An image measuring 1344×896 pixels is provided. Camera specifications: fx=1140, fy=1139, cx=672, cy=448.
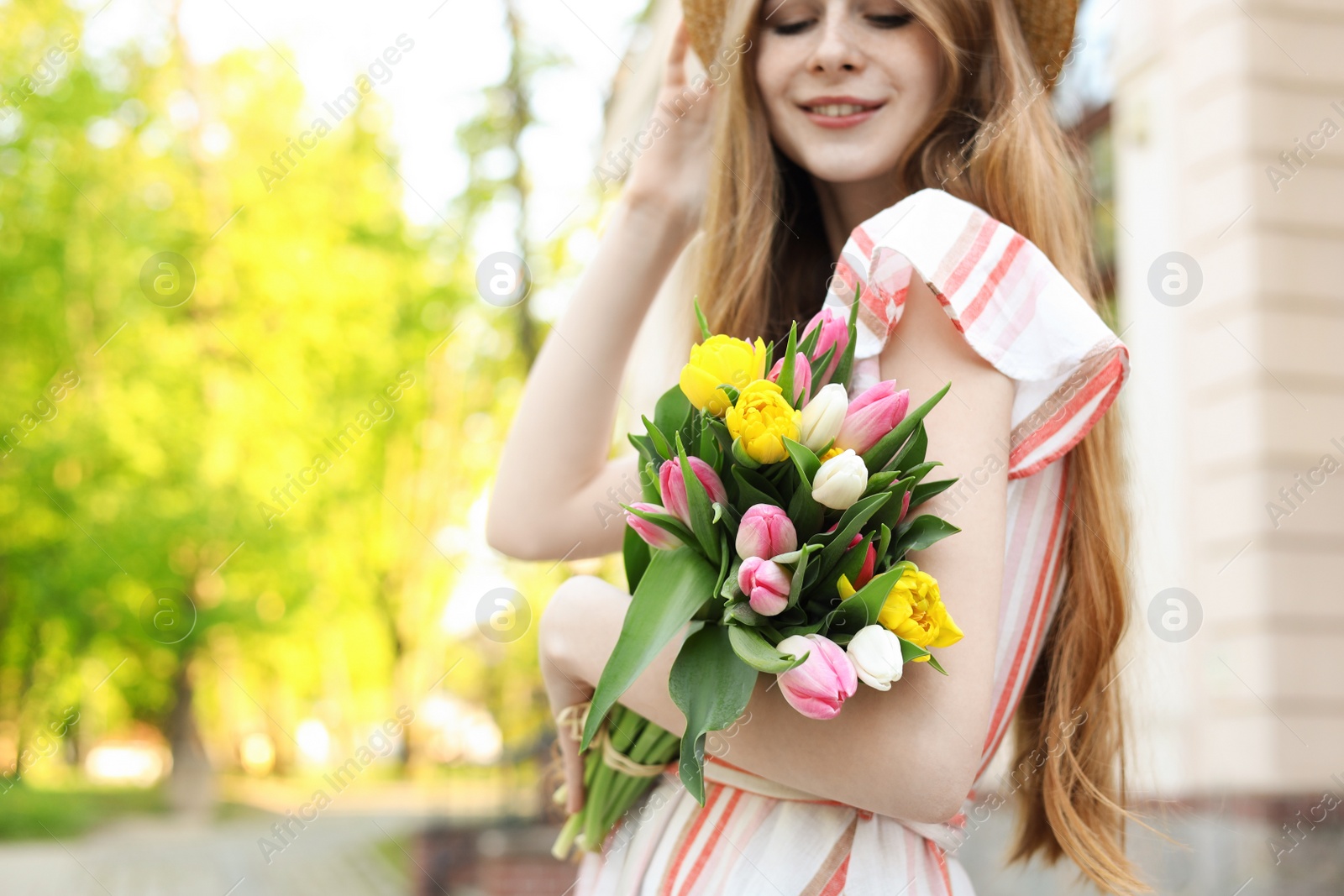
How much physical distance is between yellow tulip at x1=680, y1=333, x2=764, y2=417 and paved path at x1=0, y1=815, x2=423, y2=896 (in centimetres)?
909

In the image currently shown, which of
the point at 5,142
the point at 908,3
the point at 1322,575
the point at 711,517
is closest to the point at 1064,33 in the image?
the point at 908,3

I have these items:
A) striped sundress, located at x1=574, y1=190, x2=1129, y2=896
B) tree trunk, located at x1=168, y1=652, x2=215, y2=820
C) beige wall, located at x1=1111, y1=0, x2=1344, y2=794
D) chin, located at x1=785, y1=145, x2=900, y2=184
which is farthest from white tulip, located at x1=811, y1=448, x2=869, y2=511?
tree trunk, located at x1=168, y1=652, x2=215, y2=820

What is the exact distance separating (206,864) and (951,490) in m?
12.4

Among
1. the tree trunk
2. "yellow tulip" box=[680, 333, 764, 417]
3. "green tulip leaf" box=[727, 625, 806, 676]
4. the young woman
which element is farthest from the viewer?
the tree trunk

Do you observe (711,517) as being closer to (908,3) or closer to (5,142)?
(908,3)

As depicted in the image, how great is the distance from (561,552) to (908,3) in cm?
104

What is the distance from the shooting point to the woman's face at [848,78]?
1.62 metres

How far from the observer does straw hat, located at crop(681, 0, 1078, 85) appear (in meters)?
1.75

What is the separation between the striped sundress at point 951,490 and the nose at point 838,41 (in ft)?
0.86

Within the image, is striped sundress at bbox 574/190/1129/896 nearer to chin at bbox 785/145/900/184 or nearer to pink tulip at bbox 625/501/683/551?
chin at bbox 785/145/900/184

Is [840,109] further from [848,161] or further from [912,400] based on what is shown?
[912,400]

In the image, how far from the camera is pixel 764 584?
1.13 metres

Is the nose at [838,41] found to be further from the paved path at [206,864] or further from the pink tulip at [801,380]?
the paved path at [206,864]

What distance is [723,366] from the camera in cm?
121
